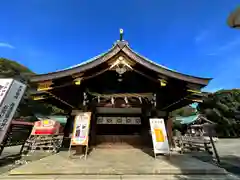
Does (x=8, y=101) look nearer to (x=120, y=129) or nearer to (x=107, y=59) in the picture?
(x=107, y=59)

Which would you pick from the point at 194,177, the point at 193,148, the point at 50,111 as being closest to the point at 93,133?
the point at 194,177

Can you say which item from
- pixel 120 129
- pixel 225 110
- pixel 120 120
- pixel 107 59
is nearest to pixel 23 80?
pixel 120 129

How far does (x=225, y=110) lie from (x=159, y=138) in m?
33.3

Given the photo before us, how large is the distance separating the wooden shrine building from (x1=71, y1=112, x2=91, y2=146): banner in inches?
26.9

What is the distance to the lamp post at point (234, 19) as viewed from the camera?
9.51 ft

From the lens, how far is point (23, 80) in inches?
1587

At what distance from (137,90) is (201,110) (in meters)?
35.9

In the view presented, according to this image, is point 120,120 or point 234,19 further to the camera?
point 120,120

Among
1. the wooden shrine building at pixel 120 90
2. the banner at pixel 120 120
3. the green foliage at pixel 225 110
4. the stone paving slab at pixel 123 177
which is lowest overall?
the stone paving slab at pixel 123 177

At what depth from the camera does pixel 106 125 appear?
10562 mm

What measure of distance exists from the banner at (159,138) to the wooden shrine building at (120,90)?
983 mm

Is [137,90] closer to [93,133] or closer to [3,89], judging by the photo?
[93,133]

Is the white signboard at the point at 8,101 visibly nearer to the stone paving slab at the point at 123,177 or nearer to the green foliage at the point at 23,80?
the stone paving slab at the point at 123,177

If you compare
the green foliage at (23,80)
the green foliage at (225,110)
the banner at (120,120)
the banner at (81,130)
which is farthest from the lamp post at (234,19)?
the green foliage at (23,80)
